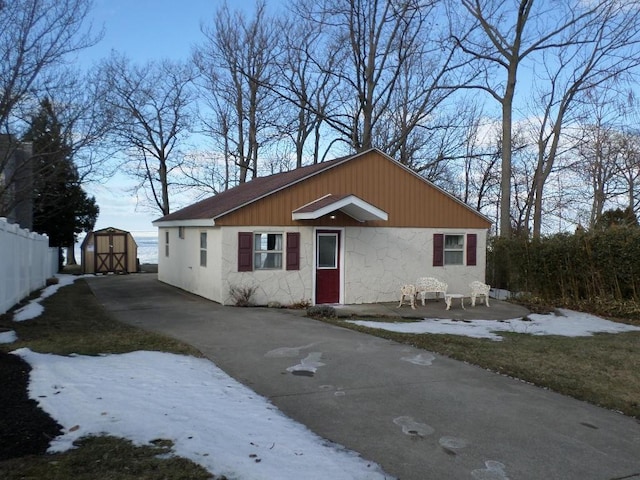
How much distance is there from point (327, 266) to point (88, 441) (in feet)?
36.8

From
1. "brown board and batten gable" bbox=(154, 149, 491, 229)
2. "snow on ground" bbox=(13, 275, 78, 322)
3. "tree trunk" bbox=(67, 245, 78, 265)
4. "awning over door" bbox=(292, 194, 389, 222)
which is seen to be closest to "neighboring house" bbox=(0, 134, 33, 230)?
"snow on ground" bbox=(13, 275, 78, 322)

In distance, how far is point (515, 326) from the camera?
1209 cm

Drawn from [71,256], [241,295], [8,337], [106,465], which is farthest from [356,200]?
[71,256]

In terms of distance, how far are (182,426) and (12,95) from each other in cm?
982

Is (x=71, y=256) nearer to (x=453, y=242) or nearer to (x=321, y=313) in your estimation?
(x=453, y=242)

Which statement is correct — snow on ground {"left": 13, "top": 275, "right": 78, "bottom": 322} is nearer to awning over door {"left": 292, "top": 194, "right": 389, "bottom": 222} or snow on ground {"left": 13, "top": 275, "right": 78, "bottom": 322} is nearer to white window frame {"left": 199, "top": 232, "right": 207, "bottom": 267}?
white window frame {"left": 199, "top": 232, "right": 207, "bottom": 267}

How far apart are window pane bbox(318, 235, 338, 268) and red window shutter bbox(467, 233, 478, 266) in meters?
4.66

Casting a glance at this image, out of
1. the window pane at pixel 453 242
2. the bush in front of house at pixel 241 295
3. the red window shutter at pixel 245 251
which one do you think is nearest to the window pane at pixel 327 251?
the red window shutter at pixel 245 251

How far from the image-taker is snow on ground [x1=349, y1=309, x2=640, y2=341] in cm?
1101

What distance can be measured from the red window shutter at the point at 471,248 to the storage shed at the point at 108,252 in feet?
58.0

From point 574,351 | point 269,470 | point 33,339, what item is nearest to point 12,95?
point 33,339

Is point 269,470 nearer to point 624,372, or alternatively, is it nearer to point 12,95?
point 624,372

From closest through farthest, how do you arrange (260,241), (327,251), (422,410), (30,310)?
1. (422,410)
2. (30,310)
3. (260,241)
4. (327,251)

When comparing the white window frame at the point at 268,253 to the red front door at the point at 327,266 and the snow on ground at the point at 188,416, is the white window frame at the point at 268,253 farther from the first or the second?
the snow on ground at the point at 188,416
